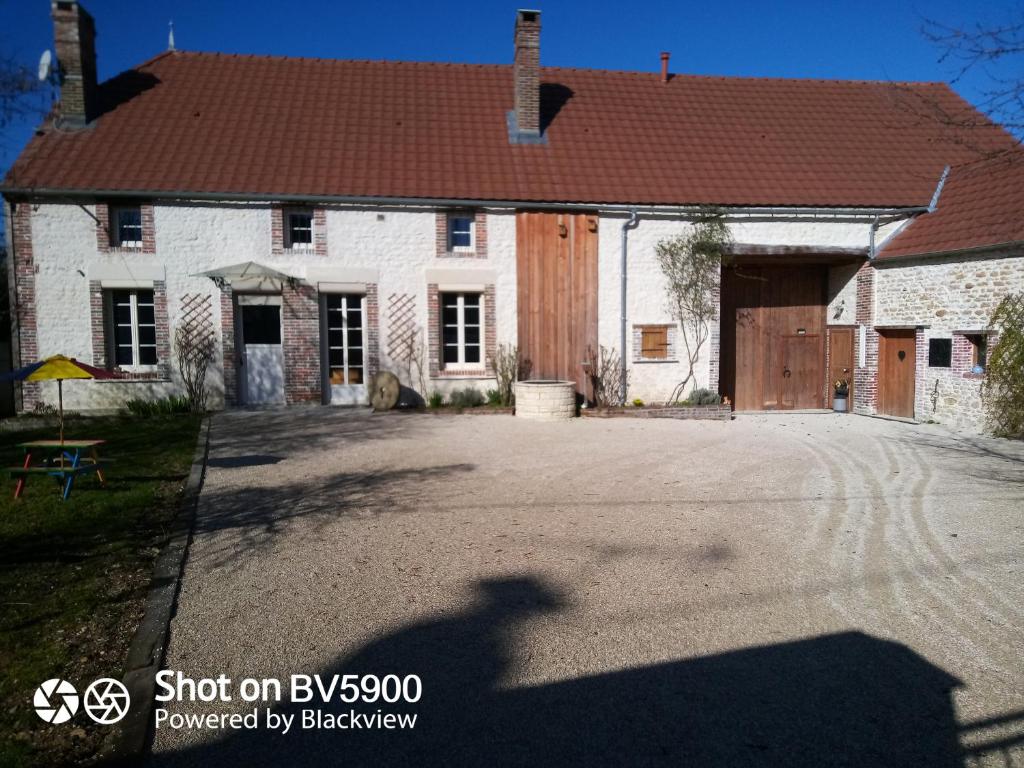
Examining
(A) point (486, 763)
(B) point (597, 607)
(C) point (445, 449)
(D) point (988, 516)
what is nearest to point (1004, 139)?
(D) point (988, 516)

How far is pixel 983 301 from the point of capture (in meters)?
11.6

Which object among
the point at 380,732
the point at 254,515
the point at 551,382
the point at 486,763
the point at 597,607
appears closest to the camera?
the point at 486,763

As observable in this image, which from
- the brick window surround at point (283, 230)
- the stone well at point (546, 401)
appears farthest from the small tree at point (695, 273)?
the brick window surround at point (283, 230)

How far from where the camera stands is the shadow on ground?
2.86m

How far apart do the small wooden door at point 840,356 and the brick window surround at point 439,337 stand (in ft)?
24.1

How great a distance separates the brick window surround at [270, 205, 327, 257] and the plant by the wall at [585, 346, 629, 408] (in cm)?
565

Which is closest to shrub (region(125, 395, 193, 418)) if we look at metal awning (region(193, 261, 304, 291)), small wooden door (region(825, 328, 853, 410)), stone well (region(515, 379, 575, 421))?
metal awning (region(193, 261, 304, 291))

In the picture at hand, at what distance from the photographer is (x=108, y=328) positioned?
12945 mm

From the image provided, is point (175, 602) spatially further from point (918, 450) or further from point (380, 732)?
point (918, 450)

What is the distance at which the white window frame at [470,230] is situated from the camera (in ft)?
45.4

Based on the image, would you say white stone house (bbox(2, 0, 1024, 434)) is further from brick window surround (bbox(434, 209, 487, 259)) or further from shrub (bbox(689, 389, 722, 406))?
shrub (bbox(689, 389, 722, 406))

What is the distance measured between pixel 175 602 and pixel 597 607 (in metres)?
2.61

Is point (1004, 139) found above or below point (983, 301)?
above

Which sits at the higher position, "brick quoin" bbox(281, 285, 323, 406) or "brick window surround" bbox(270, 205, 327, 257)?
"brick window surround" bbox(270, 205, 327, 257)
